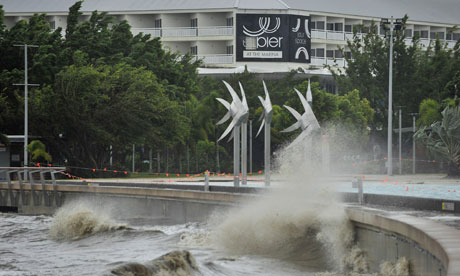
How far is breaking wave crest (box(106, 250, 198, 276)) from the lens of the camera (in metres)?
16.2

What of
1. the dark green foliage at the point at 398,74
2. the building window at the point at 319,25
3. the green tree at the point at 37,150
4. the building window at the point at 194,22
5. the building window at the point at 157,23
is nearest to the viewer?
the green tree at the point at 37,150

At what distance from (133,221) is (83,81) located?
29098 millimetres

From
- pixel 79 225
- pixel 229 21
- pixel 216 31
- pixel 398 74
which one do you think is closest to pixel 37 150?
pixel 79 225

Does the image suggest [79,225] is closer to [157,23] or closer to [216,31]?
[216,31]

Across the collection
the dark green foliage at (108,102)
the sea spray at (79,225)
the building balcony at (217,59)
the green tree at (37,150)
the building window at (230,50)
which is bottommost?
the sea spray at (79,225)

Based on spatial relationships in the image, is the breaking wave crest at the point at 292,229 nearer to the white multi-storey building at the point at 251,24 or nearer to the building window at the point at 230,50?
the white multi-storey building at the point at 251,24

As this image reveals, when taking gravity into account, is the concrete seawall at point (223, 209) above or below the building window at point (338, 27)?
below

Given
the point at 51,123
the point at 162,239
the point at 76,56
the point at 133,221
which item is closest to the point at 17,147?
the point at 51,123

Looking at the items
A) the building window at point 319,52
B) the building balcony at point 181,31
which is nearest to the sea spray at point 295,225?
the building balcony at point 181,31

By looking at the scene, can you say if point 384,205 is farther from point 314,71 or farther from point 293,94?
point 314,71

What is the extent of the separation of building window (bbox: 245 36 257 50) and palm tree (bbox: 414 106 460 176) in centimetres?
3051

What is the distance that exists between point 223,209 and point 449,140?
35.7 m

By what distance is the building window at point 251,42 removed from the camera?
8736 cm

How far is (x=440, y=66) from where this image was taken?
83.4 m
